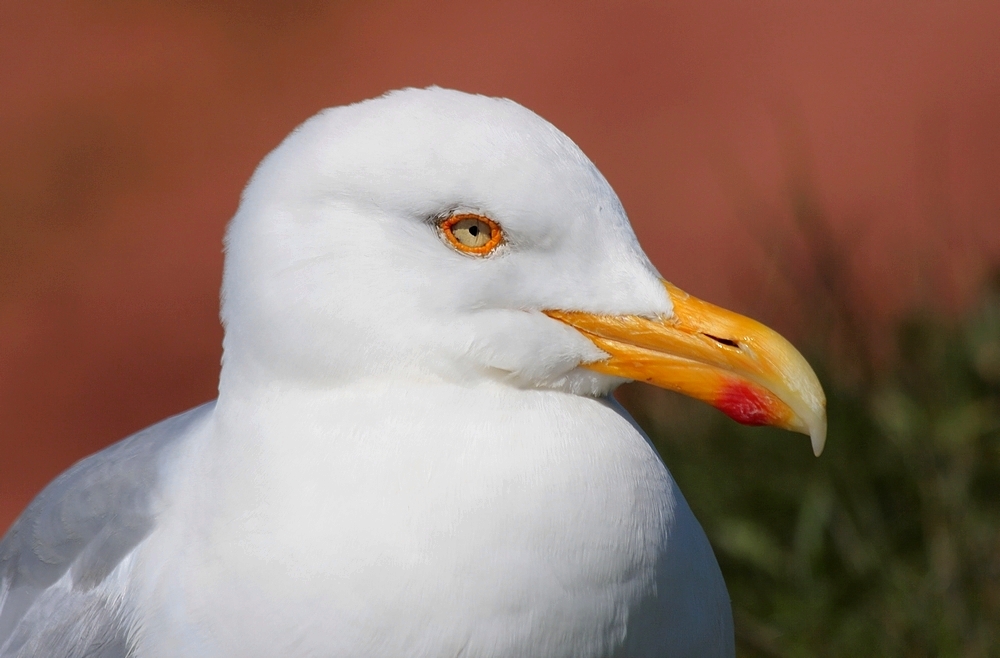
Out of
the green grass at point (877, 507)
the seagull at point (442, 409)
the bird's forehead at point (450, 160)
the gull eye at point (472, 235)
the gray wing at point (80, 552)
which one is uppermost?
the bird's forehead at point (450, 160)

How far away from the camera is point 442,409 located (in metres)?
1.99

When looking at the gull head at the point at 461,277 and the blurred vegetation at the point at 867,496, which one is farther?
the blurred vegetation at the point at 867,496

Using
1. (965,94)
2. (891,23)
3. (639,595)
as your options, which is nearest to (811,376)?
(639,595)

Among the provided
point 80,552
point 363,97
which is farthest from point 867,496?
point 363,97

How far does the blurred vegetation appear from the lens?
10.7 feet

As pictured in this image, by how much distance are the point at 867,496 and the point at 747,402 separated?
1680mm

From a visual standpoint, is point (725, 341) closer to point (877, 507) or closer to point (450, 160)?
point (450, 160)

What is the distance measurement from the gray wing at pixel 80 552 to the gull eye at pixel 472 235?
2.55 ft

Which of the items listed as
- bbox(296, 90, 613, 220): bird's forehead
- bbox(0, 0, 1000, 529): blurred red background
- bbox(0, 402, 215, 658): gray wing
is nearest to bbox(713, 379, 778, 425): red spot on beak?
bbox(296, 90, 613, 220): bird's forehead

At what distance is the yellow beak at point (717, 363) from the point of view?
207 cm

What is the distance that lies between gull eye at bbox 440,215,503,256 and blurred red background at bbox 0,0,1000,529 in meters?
3.40

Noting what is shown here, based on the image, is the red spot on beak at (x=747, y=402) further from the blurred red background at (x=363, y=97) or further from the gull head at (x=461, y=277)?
the blurred red background at (x=363, y=97)

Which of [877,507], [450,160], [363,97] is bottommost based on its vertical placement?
[877,507]

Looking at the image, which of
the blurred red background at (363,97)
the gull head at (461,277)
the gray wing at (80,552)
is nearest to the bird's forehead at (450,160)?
the gull head at (461,277)
